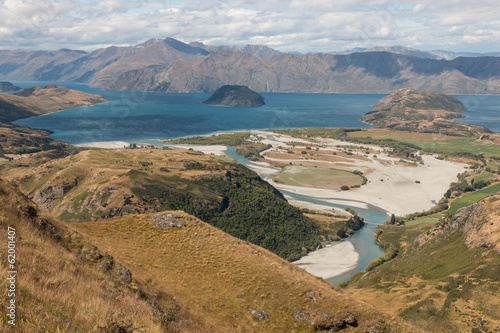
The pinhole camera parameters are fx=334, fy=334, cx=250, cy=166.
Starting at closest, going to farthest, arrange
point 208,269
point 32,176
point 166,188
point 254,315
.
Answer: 1. point 254,315
2. point 208,269
3. point 166,188
4. point 32,176

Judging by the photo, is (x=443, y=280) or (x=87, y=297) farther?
(x=443, y=280)

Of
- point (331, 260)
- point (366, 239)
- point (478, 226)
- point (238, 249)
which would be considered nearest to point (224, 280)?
Answer: point (238, 249)

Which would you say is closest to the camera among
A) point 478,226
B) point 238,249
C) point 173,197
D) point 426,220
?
point 238,249

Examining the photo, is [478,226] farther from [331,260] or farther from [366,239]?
[366,239]

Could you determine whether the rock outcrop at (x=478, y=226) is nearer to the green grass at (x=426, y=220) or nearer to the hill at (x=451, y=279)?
the hill at (x=451, y=279)

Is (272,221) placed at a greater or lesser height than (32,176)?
lesser

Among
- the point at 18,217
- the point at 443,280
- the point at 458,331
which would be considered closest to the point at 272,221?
the point at 443,280

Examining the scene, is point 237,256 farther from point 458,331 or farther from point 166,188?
point 166,188
